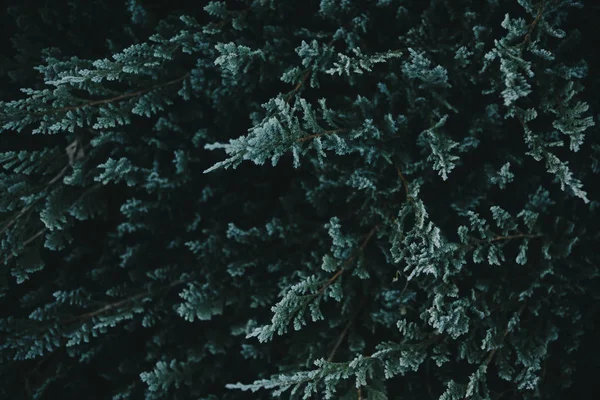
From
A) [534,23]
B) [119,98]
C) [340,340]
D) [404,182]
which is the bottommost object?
[340,340]

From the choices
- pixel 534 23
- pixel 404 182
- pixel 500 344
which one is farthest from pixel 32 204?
pixel 534 23

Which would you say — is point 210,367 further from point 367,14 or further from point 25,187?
point 367,14

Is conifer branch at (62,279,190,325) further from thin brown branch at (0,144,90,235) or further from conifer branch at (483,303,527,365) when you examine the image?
conifer branch at (483,303,527,365)

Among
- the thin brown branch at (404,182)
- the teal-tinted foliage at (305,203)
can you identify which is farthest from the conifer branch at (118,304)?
the thin brown branch at (404,182)

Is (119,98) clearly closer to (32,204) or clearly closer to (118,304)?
(32,204)

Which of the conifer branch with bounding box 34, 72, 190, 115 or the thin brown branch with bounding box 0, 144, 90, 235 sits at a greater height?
the conifer branch with bounding box 34, 72, 190, 115

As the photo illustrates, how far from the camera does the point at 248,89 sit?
2.26 m

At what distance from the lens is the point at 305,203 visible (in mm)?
2469

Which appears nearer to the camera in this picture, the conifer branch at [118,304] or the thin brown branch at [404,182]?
the thin brown branch at [404,182]

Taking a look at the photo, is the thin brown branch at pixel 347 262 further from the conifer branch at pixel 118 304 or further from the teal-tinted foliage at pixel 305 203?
the conifer branch at pixel 118 304

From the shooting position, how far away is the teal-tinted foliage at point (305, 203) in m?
2.01

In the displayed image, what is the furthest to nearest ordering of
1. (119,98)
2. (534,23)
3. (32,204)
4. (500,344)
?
(32,204), (119,98), (500,344), (534,23)

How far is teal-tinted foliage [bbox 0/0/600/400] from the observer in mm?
2010

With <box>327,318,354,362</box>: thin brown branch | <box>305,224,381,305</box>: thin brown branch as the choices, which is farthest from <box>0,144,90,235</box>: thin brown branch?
<box>327,318,354,362</box>: thin brown branch
